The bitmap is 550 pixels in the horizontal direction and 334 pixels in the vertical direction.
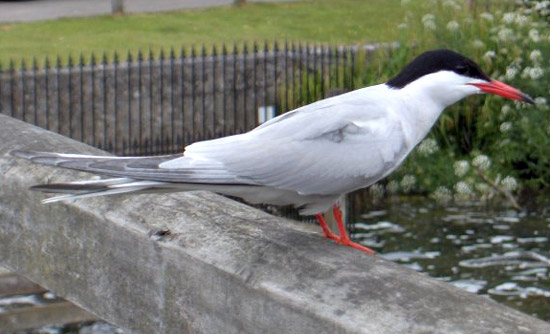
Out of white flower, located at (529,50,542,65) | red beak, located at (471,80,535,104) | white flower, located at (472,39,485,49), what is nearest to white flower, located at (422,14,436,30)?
white flower, located at (472,39,485,49)

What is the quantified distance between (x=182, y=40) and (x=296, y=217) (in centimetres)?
522

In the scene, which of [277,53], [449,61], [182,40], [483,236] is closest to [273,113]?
[277,53]

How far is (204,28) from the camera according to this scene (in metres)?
15.5

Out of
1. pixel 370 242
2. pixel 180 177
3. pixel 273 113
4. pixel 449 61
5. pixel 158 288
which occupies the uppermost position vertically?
pixel 449 61

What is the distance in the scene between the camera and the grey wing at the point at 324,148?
10.9 feet

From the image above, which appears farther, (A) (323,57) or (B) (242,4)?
(B) (242,4)

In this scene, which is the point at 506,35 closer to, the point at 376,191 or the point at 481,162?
the point at 481,162

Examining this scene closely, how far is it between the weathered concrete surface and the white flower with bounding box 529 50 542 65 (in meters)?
7.30

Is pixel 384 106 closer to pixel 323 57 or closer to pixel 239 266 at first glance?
pixel 239 266

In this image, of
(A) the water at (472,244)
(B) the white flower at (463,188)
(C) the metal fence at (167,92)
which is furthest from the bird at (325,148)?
(C) the metal fence at (167,92)

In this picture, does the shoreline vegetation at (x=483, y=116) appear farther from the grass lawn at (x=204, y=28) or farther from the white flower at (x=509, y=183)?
the grass lawn at (x=204, y=28)

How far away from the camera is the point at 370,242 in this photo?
32.5 ft

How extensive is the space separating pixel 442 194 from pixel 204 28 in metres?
5.74

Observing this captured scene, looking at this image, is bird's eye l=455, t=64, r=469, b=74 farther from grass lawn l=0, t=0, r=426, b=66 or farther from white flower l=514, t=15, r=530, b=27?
grass lawn l=0, t=0, r=426, b=66
